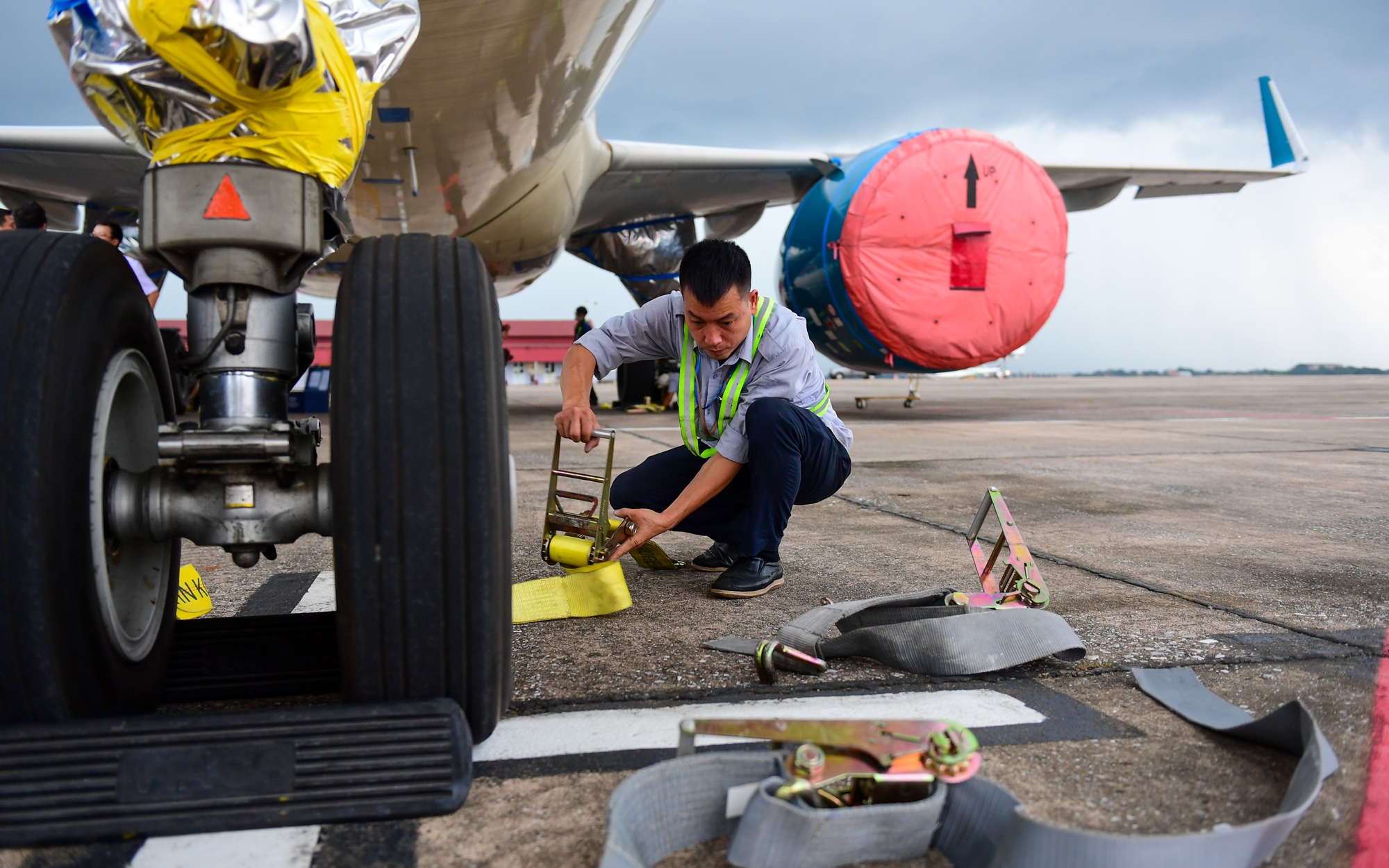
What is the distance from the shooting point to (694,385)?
250 cm

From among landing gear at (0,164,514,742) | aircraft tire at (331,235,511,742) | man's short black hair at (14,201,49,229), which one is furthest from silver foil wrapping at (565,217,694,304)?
aircraft tire at (331,235,511,742)

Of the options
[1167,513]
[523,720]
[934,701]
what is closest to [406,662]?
[523,720]

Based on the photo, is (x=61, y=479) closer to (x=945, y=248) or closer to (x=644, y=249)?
(x=945, y=248)

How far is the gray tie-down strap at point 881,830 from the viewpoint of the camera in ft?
2.88

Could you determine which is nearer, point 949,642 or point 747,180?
point 949,642

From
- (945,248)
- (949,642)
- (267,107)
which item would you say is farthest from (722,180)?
(267,107)

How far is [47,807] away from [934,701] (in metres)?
1.16

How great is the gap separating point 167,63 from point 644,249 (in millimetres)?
8076

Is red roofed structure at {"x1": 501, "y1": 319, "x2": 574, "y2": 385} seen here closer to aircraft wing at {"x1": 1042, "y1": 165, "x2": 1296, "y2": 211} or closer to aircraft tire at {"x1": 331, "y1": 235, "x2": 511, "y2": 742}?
aircraft wing at {"x1": 1042, "y1": 165, "x2": 1296, "y2": 211}

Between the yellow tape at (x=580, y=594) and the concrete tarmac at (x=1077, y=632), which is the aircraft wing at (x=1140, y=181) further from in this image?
the yellow tape at (x=580, y=594)

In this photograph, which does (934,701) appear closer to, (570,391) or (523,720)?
(523,720)

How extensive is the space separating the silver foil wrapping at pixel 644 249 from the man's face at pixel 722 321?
6.83 metres

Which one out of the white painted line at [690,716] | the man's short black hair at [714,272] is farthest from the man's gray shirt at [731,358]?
the white painted line at [690,716]

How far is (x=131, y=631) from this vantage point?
1352 mm
